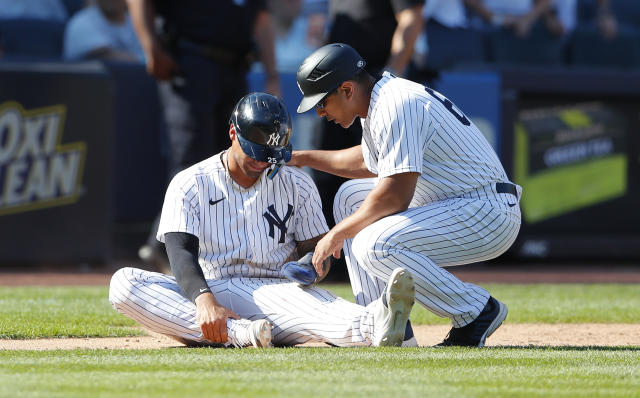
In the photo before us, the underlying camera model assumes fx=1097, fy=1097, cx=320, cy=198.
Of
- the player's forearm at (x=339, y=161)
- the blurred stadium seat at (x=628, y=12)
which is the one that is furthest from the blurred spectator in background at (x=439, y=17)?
the blurred stadium seat at (x=628, y=12)

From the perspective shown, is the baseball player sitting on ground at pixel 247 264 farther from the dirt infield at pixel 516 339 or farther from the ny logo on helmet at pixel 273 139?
the dirt infield at pixel 516 339

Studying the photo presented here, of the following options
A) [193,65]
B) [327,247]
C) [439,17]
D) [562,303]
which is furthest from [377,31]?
[327,247]

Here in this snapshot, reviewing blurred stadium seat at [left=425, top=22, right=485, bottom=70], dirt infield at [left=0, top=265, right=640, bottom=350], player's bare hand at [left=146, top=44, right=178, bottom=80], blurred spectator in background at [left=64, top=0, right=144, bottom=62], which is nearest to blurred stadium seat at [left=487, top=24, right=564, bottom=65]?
blurred stadium seat at [left=425, top=22, right=485, bottom=70]

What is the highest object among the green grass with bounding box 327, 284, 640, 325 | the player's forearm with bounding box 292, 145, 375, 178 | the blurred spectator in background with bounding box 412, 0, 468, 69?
the blurred spectator in background with bounding box 412, 0, 468, 69

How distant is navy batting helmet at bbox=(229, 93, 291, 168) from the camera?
446 centimetres

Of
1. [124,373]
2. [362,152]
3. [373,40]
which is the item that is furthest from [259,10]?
[124,373]

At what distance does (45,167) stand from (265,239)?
3851 mm

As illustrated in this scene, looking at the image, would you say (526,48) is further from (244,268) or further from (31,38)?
(244,268)

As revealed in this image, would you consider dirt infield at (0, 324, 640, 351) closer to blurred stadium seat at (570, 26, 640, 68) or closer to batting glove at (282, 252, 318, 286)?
batting glove at (282, 252, 318, 286)

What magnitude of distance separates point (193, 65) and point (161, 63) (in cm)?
20

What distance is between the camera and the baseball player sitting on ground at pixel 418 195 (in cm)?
428

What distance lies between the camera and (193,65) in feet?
22.3

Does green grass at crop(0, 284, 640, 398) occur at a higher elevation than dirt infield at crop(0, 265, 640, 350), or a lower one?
higher

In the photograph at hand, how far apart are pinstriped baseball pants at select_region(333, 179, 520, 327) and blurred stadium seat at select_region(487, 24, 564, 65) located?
20.1ft
